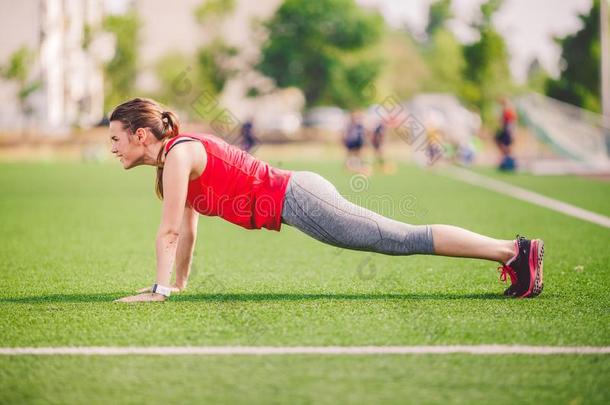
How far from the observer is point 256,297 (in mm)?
5465

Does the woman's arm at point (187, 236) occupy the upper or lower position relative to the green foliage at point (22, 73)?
lower

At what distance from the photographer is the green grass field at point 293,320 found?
134 inches

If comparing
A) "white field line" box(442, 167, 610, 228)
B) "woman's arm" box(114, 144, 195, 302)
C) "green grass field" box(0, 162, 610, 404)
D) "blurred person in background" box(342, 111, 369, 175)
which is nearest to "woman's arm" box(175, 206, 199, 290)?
"green grass field" box(0, 162, 610, 404)

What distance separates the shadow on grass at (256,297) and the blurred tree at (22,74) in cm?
4160

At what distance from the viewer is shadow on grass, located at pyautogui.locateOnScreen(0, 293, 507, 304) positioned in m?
5.34

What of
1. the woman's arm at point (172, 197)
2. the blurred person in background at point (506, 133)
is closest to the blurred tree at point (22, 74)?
the blurred person in background at point (506, 133)

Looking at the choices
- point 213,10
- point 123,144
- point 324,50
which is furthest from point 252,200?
point 324,50

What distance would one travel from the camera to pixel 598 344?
13.5ft

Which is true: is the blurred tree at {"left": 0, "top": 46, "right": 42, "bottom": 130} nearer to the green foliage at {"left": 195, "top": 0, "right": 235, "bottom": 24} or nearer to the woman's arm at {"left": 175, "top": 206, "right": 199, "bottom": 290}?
the green foliage at {"left": 195, "top": 0, "right": 235, "bottom": 24}

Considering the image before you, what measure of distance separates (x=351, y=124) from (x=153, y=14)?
186 feet

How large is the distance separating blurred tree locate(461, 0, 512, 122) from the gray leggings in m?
39.6

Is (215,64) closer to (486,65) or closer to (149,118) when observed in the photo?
(486,65)

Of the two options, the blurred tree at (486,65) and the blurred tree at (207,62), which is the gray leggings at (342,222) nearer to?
the blurred tree at (486,65)

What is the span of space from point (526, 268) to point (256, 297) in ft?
5.86
